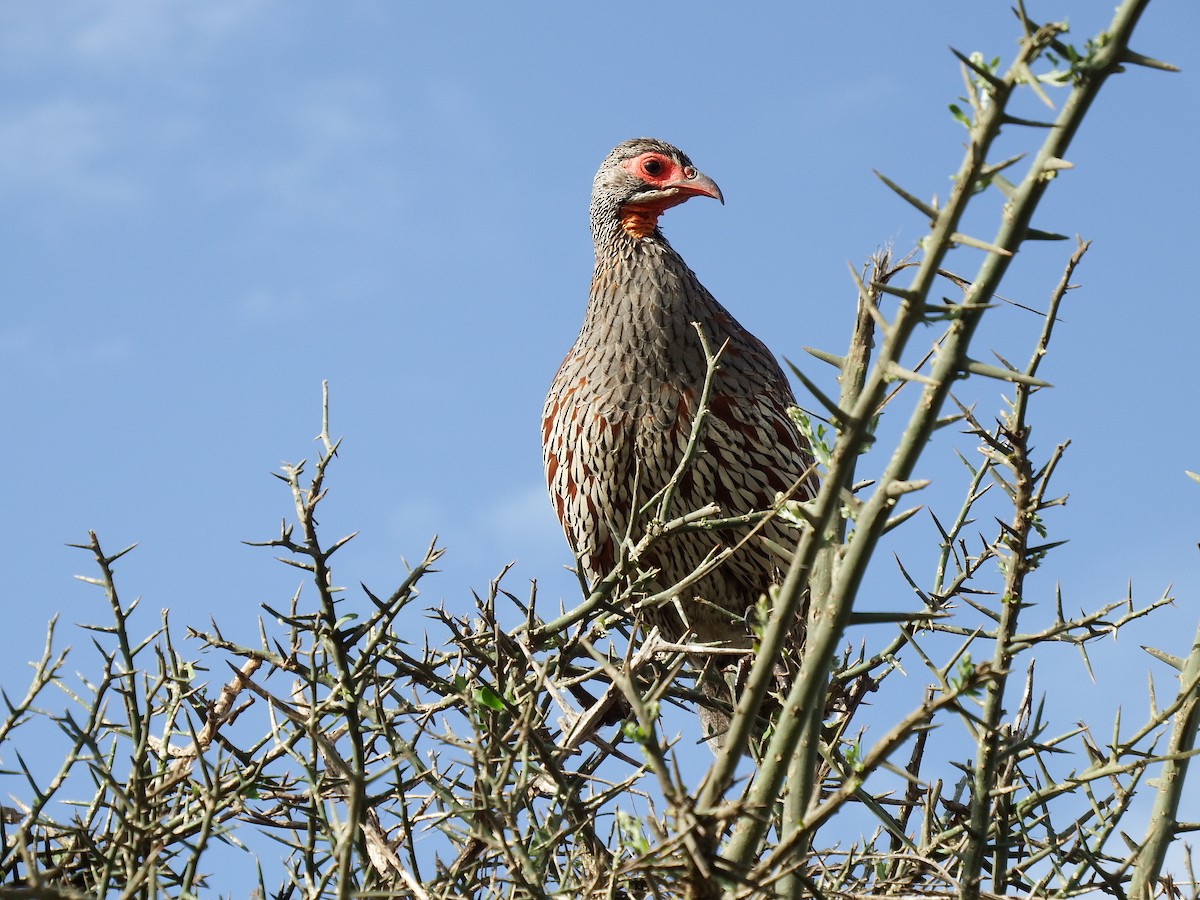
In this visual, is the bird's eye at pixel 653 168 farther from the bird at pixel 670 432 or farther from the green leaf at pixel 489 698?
the green leaf at pixel 489 698

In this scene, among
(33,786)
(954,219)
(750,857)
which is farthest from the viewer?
(33,786)

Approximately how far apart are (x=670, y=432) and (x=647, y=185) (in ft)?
5.46

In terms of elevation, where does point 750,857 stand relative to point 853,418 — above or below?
below

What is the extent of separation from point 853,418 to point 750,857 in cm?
53

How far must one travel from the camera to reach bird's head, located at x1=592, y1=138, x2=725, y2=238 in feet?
22.1

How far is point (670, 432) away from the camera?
565 cm

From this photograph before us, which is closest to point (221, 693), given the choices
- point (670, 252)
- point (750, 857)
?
point (750, 857)

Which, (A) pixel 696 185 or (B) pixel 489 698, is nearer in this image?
(B) pixel 489 698

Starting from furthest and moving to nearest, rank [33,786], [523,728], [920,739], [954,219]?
[920,739] → [33,786] → [523,728] → [954,219]

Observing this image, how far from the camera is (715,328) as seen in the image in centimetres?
609

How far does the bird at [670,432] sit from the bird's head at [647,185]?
316mm

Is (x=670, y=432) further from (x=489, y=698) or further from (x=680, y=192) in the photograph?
(x=489, y=698)

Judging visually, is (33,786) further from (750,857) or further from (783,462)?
(783,462)

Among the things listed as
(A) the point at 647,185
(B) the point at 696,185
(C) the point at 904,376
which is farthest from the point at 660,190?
(C) the point at 904,376
